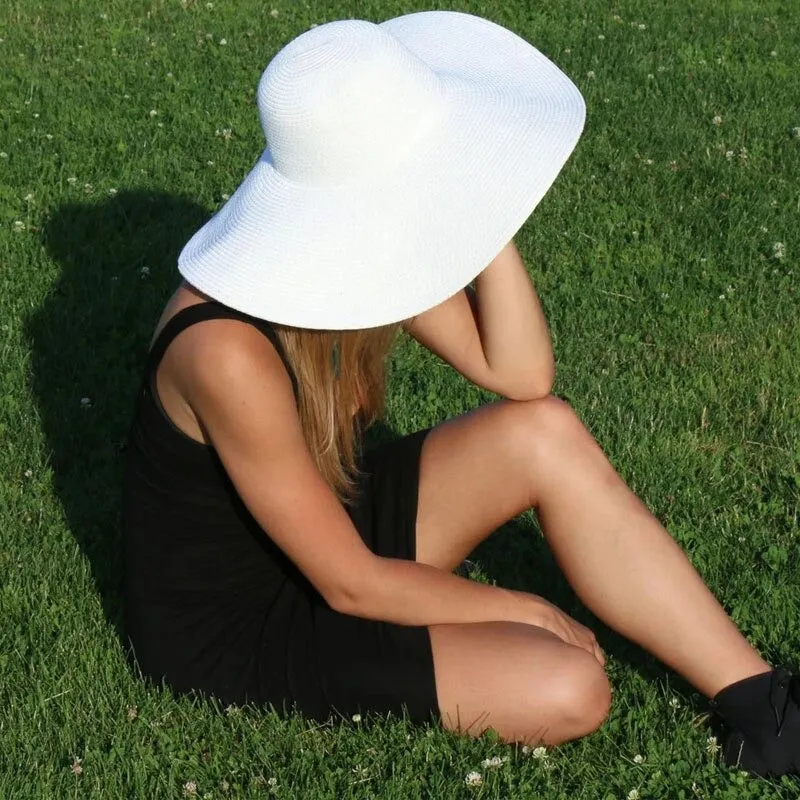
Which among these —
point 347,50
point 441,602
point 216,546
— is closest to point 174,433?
point 216,546

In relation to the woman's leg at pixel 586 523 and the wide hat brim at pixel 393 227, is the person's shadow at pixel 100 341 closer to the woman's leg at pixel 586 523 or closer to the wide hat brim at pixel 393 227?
the woman's leg at pixel 586 523

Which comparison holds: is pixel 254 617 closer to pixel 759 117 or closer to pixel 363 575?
pixel 363 575

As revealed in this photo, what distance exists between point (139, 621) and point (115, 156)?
14.6ft

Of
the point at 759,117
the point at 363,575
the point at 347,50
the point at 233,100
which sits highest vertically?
the point at 347,50

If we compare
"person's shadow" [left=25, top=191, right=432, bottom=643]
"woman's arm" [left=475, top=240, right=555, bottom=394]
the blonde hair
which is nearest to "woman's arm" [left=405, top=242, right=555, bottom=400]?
"woman's arm" [left=475, top=240, right=555, bottom=394]

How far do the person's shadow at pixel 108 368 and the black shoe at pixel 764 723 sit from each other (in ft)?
1.24

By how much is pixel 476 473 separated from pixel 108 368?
2376 mm

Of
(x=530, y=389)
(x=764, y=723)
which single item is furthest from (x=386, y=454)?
(x=764, y=723)

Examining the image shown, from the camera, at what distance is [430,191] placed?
316 centimetres

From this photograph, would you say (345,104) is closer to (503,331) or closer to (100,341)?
(503,331)

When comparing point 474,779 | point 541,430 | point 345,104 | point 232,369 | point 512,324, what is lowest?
point 474,779

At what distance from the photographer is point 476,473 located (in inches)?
154

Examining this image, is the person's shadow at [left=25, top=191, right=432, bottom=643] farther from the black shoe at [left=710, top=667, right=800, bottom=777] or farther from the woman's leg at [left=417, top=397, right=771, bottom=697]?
the black shoe at [left=710, top=667, right=800, bottom=777]

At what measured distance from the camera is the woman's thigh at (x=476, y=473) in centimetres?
386
